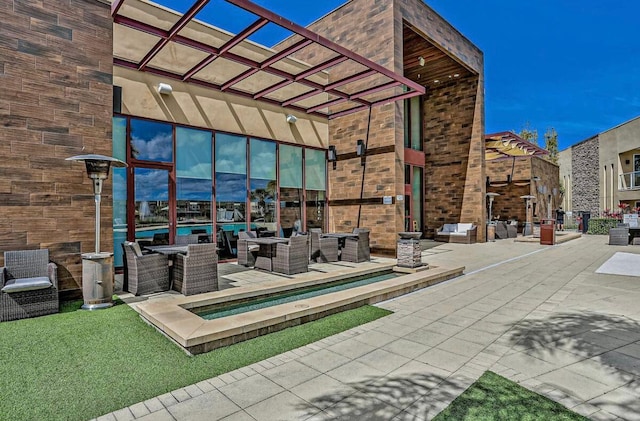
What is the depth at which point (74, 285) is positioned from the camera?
5.01 meters

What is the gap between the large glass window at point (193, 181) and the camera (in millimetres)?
8055

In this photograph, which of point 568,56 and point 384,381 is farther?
point 568,56

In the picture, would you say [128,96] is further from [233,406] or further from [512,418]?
[512,418]

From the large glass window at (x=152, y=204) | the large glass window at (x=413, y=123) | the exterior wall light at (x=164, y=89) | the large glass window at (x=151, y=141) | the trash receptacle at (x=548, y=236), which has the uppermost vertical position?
the large glass window at (x=413, y=123)

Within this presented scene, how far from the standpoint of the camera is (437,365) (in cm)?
306

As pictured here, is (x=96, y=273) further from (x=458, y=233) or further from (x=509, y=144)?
(x=509, y=144)

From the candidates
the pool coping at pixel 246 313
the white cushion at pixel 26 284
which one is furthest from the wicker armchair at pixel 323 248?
the white cushion at pixel 26 284

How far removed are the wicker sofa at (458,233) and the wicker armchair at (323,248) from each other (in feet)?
24.3

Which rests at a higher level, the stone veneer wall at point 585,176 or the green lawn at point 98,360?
the stone veneer wall at point 585,176

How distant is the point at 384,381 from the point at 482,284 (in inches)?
173

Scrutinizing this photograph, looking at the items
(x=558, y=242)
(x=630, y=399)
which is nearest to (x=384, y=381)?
(x=630, y=399)

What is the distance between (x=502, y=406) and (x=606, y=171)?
27.9 metres

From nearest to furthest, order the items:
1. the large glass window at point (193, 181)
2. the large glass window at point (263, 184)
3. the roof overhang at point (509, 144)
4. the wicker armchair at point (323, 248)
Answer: the large glass window at point (193, 181) < the wicker armchair at point (323, 248) < the large glass window at point (263, 184) < the roof overhang at point (509, 144)

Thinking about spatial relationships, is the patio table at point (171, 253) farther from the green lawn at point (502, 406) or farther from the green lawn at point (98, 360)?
the green lawn at point (502, 406)
